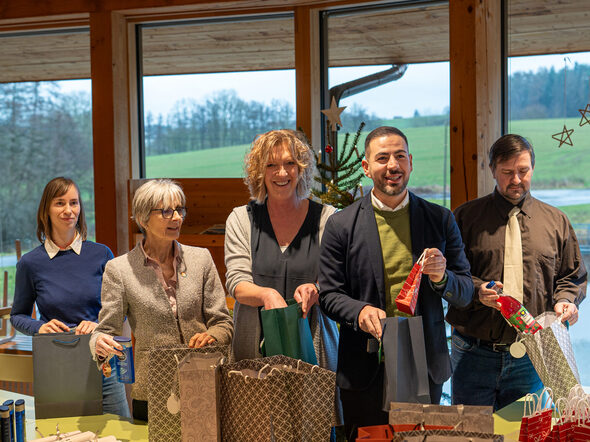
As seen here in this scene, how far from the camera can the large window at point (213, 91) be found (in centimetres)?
466

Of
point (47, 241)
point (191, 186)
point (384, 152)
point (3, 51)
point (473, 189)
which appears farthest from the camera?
point (3, 51)

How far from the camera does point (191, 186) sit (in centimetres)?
477

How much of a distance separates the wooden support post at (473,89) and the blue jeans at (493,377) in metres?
1.46

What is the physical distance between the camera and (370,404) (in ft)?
7.49

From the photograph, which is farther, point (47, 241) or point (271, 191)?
point (47, 241)

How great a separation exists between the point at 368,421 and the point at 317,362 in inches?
10.4

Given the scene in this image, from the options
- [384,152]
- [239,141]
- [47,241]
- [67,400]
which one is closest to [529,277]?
[384,152]

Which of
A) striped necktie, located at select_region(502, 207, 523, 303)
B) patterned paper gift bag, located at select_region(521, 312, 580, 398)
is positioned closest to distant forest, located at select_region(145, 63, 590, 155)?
striped necktie, located at select_region(502, 207, 523, 303)

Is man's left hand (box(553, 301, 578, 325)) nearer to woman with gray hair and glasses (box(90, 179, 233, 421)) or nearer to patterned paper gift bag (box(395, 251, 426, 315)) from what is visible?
patterned paper gift bag (box(395, 251, 426, 315))

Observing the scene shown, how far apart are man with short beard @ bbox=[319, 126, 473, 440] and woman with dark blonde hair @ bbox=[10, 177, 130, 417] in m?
1.25

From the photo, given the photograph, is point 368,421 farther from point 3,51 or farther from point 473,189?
point 3,51

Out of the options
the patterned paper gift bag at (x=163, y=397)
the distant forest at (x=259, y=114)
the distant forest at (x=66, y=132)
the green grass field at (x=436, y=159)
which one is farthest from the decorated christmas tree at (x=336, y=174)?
the patterned paper gift bag at (x=163, y=397)

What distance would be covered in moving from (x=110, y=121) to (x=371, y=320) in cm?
322

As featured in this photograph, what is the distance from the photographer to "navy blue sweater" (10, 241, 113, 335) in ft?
9.75
